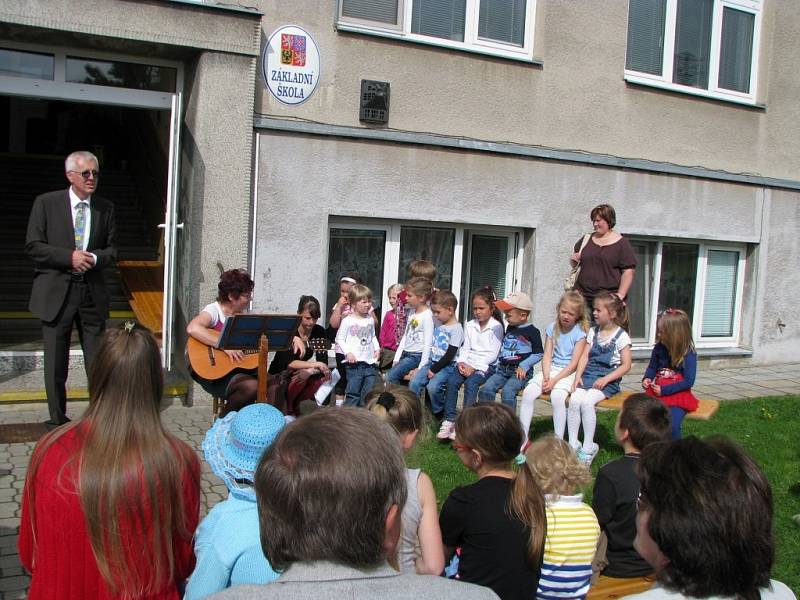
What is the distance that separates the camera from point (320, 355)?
719 cm

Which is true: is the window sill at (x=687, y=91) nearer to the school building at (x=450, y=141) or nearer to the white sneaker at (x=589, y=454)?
the school building at (x=450, y=141)

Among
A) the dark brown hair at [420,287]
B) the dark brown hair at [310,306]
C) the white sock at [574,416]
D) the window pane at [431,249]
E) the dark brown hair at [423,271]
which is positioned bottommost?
the white sock at [574,416]

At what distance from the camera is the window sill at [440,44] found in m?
7.95

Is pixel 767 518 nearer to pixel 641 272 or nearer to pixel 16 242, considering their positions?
pixel 641 272

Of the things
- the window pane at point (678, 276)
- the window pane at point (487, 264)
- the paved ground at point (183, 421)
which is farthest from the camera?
the window pane at point (678, 276)

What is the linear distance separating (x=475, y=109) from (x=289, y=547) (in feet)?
25.1

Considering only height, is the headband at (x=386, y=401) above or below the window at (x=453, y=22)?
below

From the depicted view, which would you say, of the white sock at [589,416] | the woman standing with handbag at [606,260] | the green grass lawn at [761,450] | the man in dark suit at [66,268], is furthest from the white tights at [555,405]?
the man in dark suit at [66,268]

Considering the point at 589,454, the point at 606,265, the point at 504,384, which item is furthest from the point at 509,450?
the point at 606,265

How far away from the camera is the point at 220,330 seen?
A: 623 centimetres

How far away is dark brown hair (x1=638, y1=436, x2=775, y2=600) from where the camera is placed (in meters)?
1.69

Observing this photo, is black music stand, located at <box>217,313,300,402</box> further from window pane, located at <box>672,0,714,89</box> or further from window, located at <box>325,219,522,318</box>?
window pane, located at <box>672,0,714,89</box>

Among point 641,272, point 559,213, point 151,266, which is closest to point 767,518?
point 559,213

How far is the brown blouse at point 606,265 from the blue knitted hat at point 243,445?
18.3 ft
